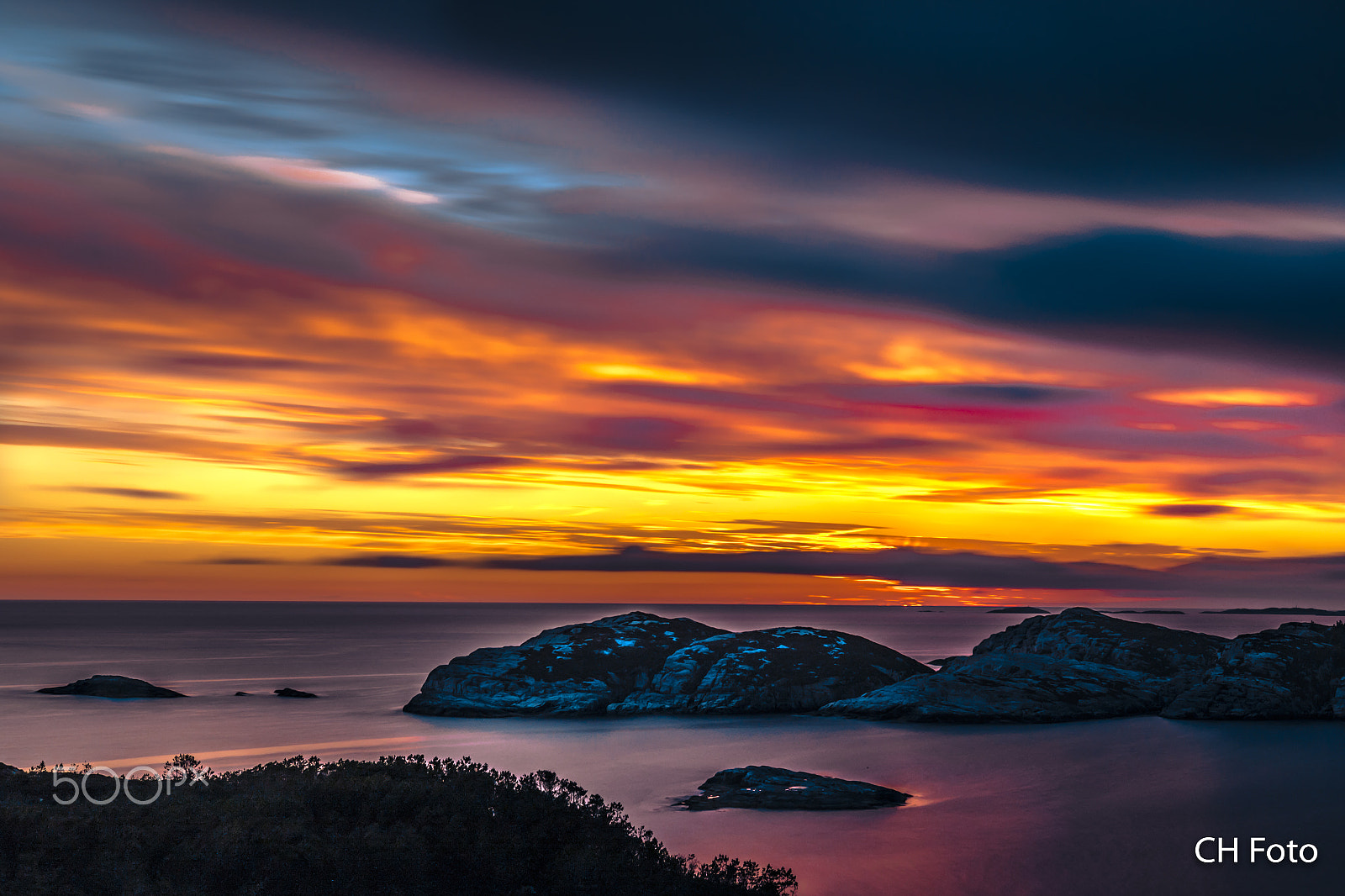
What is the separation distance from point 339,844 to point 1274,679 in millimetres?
69849

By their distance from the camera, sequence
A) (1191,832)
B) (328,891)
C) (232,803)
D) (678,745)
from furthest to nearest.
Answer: (678,745) → (1191,832) → (232,803) → (328,891)

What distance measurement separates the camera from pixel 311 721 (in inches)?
3152

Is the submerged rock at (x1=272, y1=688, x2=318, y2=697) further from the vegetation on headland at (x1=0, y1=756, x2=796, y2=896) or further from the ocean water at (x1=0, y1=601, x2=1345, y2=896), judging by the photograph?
the vegetation on headland at (x1=0, y1=756, x2=796, y2=896)

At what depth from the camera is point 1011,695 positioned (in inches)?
2933

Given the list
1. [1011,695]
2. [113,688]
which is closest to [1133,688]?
[1011,695]

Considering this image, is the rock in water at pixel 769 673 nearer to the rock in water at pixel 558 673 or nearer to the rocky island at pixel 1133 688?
the rock in water at pixel 558 673

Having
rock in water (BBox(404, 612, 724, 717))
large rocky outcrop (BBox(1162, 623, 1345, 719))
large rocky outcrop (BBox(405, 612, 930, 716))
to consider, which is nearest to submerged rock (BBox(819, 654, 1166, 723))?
large rocky outcrop (BBox(1162, 623, 1345, 719))

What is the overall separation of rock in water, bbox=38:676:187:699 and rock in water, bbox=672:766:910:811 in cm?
7186

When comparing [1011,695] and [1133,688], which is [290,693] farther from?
[1133,688]

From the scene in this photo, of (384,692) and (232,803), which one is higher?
(232,803)

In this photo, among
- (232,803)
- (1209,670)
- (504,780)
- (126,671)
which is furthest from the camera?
(126,671)

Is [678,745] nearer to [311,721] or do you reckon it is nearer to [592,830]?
[311,721]

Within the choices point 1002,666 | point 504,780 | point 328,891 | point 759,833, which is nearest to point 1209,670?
point 1002,666

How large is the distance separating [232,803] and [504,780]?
8.30 metres
